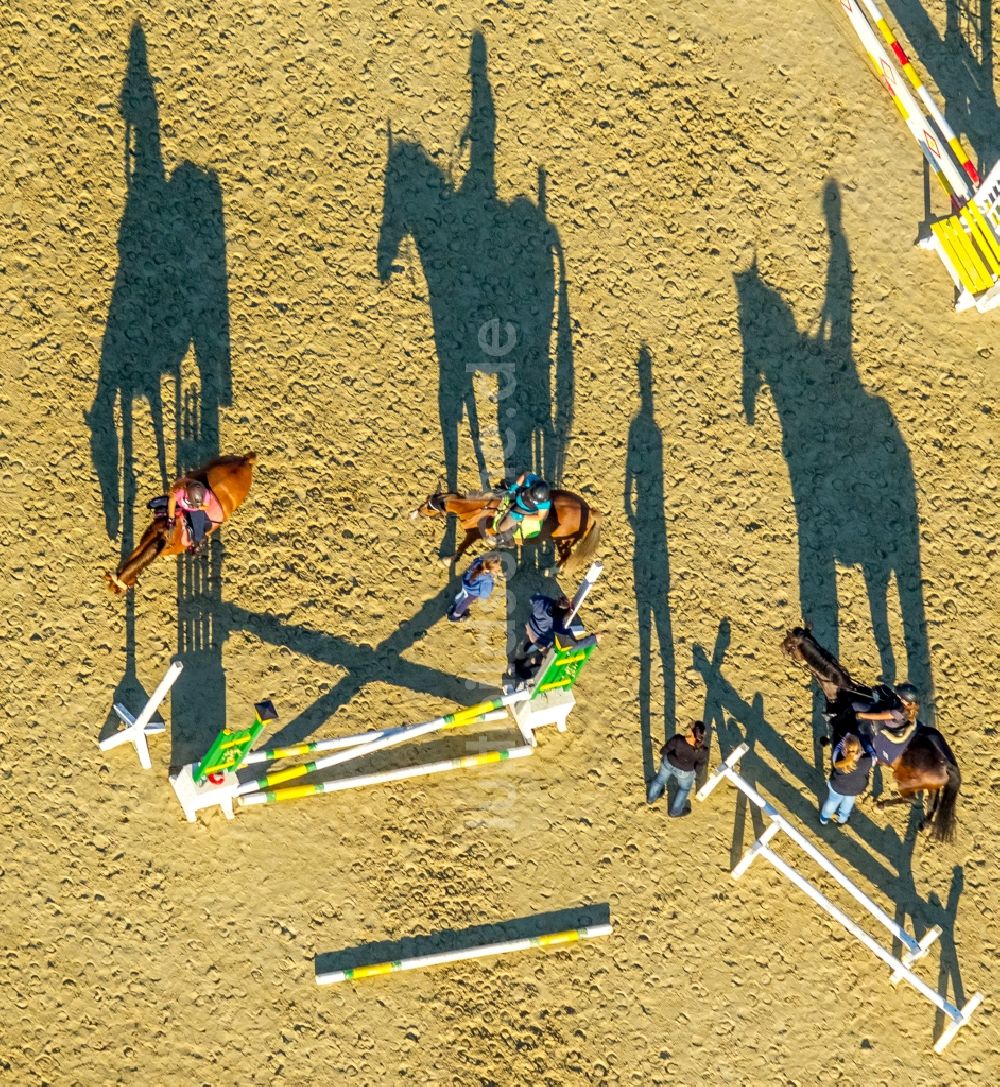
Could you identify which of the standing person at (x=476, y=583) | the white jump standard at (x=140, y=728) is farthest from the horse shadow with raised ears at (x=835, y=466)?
the white jump standard at (x=140, y=728)

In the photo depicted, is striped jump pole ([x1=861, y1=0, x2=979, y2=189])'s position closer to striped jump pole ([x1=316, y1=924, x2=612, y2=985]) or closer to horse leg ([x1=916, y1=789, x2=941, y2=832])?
horse leg ([x1=916, y1=789, x2=941, y2=832])

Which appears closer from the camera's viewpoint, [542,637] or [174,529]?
[174,529]

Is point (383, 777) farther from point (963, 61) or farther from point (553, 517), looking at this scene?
point (963, 61)

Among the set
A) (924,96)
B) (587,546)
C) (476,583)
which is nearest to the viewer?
(476,583)

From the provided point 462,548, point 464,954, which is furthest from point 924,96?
point 464,954

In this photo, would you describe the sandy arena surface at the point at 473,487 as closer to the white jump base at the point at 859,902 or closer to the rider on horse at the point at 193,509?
the white jump base at the point at 859,902

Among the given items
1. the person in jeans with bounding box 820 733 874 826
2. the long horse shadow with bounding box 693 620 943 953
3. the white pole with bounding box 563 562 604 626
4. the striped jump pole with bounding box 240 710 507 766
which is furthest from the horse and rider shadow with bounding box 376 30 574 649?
the person in jeans with bounding box 820 733 874 826
